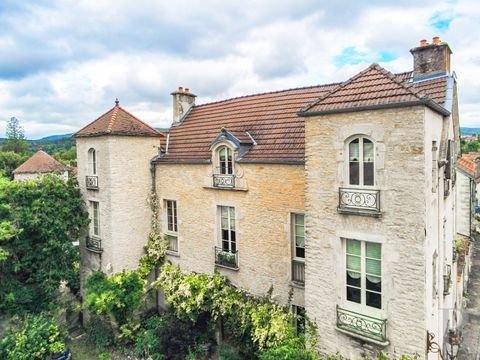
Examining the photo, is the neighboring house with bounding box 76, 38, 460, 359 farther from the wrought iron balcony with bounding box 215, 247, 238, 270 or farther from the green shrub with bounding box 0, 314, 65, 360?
the green shrub with bounding box 0, 314, 65, 360

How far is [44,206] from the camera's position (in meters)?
17.2

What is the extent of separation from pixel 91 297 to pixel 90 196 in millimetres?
5290

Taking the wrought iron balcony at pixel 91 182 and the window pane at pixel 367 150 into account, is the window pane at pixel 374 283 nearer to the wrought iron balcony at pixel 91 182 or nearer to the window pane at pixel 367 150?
the window pane at pixel 367 150

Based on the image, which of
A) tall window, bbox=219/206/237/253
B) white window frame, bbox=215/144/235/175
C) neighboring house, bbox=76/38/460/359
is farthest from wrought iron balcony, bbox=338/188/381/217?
tall window, bbox=219/206/237/253

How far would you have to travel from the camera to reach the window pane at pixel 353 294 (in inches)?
392

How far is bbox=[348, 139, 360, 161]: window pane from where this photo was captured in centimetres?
978

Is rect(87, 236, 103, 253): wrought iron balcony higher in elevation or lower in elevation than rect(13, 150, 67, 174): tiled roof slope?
lower

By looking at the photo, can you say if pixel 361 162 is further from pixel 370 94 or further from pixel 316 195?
pixel 370 94

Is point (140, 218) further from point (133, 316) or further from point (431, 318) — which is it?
point (431, 318)

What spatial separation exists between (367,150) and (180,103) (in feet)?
47.4

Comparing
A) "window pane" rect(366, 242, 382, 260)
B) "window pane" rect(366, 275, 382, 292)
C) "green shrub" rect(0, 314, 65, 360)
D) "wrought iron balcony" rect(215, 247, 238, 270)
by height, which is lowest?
"green shrub" rect(0, 314, 65, 360)

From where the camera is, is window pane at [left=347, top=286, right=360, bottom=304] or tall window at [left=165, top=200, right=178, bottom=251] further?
tall window at [left=165, top=200, right=178, bottom=251]

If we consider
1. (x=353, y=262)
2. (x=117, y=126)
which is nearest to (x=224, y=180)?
(x=117, y=126)

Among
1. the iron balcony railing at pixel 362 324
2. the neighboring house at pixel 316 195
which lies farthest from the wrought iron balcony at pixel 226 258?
the iron balcony railing at pixel 362 324
